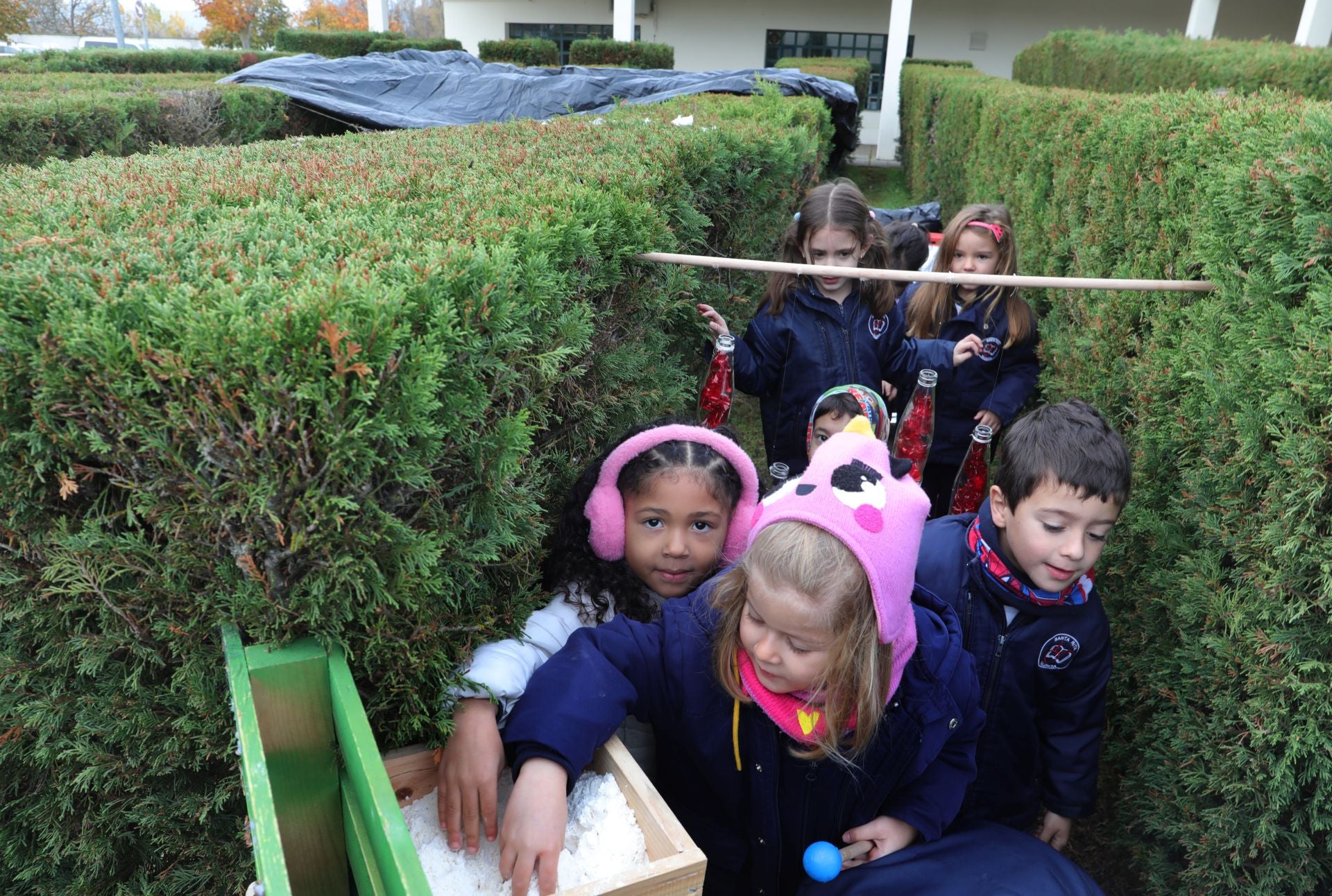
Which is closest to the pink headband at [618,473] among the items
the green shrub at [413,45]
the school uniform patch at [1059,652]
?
the school uniform patch at [1059,652]

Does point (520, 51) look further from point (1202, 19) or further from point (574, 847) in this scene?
point (574, 847)

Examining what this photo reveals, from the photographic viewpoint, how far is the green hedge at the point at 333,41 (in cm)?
2417

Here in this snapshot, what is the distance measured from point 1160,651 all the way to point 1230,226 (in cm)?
134

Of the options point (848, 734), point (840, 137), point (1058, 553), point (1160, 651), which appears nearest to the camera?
point (848, 734)

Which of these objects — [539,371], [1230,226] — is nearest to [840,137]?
[1230,226]

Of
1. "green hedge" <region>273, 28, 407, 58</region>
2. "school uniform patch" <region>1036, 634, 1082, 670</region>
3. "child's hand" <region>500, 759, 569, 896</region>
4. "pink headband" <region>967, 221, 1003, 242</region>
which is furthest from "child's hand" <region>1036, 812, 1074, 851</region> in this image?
"green hedge" <region>273, 28, 407, 58</region>

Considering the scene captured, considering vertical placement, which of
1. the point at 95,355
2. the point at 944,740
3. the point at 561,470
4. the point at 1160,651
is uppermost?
the point at 95,355

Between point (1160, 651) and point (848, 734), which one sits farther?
point (1160, 651)

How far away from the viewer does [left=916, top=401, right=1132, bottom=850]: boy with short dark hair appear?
2.38 meters

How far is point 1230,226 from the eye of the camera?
2721mm

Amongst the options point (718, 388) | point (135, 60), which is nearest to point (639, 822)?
point (718, 388)

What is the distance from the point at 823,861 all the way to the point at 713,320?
7.81 ft

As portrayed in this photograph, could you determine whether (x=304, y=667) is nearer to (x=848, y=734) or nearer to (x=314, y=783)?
(x=314, y=783)

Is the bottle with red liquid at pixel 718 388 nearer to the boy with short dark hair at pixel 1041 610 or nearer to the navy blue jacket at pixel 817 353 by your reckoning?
the navy blue jacket at pixel 817 353
